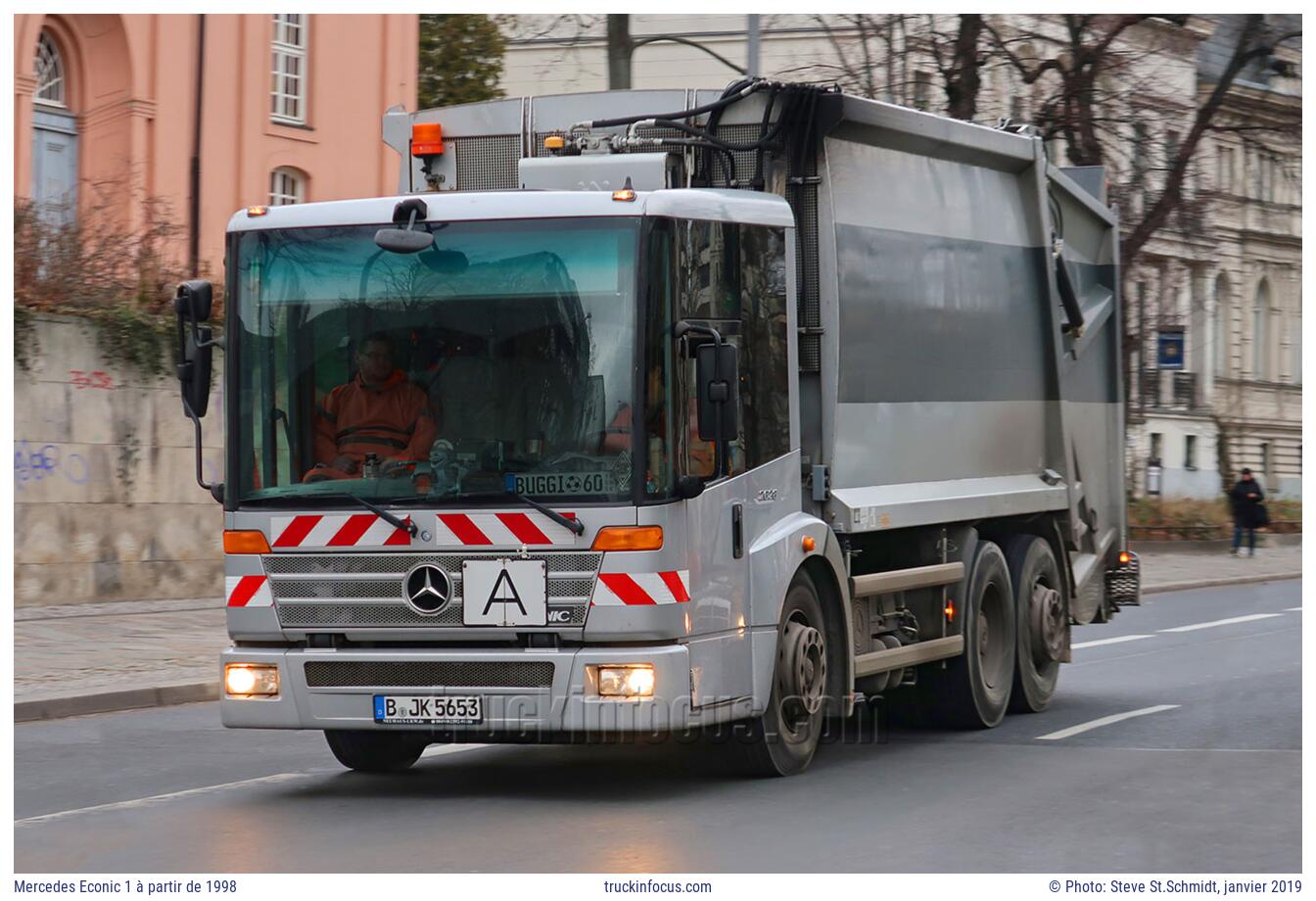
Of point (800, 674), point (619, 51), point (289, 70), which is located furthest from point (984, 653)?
point (289, 70)

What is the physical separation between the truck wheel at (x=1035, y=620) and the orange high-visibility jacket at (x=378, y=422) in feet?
15.9

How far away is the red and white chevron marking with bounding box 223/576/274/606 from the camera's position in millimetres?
9203

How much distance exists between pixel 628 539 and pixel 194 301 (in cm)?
217

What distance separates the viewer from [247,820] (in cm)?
865

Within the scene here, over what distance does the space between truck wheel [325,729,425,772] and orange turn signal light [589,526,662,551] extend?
6.24 ft

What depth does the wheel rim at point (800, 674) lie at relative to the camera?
971 centimetres

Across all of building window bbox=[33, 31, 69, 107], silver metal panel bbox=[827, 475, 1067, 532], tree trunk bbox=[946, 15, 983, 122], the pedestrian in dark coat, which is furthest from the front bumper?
the pedestrian in dark coat

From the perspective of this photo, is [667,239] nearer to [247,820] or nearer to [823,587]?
[823,587]

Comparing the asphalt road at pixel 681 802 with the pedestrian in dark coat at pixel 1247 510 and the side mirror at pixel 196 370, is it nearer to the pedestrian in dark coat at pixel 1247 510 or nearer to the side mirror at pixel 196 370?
the side mirror at pixel 196 370

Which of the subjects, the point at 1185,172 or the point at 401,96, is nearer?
the point at 1185,172

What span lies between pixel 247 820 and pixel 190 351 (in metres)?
2.12

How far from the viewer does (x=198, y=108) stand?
3081cm

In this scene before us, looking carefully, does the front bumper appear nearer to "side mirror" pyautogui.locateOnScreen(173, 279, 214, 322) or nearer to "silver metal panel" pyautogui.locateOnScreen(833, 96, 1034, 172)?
"side mirror" pyautogui.locateOnScreen(173, 279, 214, 322)
